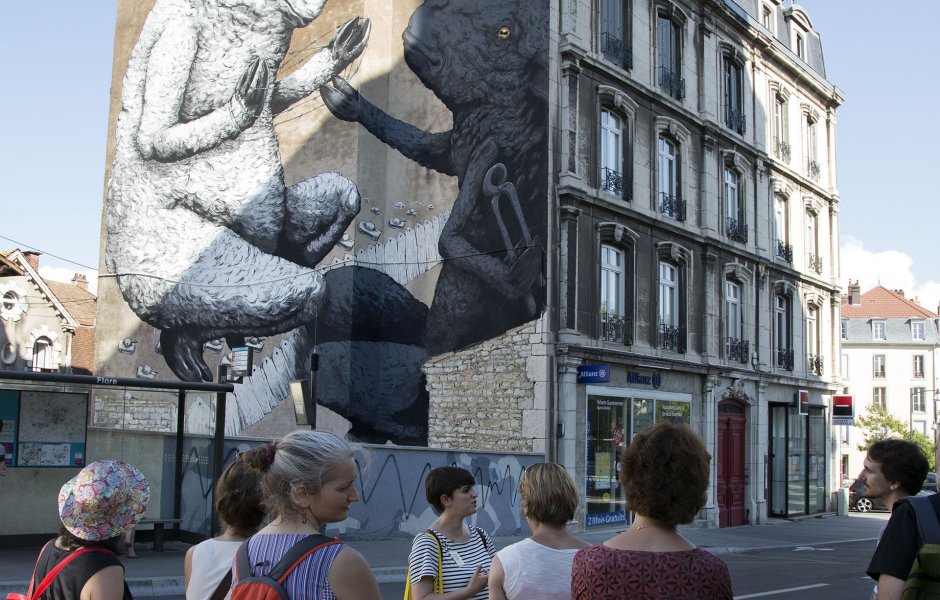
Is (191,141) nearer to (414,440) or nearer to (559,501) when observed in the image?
(414,440)

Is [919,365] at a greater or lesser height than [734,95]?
lesser

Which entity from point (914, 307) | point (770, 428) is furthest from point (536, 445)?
point (914, 307)

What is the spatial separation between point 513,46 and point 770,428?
45.6 feet

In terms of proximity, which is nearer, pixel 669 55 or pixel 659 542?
pixel 659 542

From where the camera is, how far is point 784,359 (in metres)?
30.0

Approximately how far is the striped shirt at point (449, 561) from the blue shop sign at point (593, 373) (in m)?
16.2

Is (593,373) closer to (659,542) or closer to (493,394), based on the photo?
(493,394)

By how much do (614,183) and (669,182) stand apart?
2758 mm

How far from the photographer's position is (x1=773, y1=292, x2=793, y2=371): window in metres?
29.7

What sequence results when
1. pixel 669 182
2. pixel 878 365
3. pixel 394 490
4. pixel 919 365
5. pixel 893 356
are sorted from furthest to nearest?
pixel 878 365 → pixel 893 356 → pixel 919 365 → pixel 669 182 → pixel 394 490

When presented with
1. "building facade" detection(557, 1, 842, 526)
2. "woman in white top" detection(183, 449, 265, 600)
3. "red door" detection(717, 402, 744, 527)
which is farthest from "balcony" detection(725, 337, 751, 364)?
"woman in white top" detection(183, 449, 265, 600)

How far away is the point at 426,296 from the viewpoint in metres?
23.5

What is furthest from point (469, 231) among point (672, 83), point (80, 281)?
point (80, 281)

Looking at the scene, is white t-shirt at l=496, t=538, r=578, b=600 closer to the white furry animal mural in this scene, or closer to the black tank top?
the black tank top
